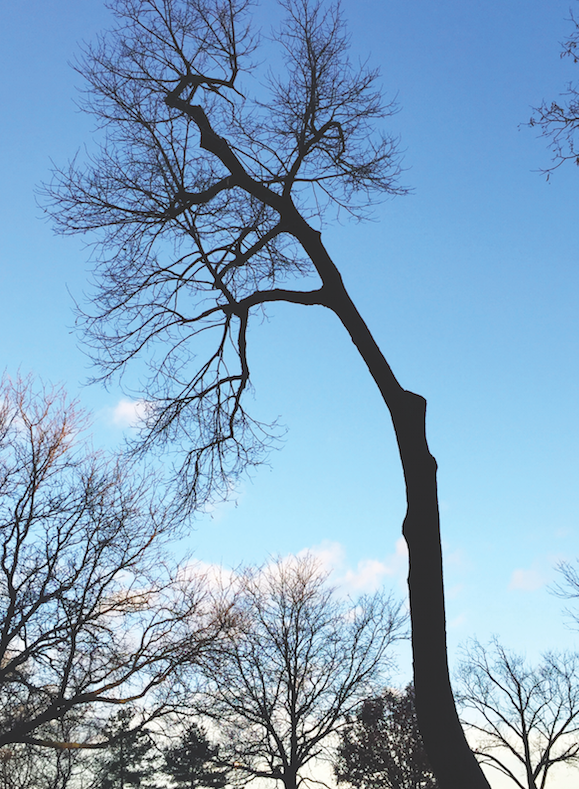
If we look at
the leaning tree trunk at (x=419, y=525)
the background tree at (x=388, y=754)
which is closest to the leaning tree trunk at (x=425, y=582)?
the leaning tree trunk at (x=419, y=525)

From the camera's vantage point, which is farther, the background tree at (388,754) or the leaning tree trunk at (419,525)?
the background tree at (388,754)

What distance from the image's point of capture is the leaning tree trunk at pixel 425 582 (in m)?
4.96

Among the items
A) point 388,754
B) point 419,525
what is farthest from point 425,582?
point 388,754

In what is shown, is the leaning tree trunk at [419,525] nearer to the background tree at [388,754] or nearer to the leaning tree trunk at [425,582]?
the leaning tree trunk at [425,582]

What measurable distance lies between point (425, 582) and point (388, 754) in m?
24.4

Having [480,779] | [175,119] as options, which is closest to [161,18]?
[175,119]

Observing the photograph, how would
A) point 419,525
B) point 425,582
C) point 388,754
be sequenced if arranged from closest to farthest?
1. point 425,582
2. point 419,525
3. point 388,754

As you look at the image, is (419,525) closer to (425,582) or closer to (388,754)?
(425,582)

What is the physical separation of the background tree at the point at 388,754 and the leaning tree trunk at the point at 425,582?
2101 centimetres

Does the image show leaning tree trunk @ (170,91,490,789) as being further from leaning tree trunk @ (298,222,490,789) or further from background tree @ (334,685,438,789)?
background tree @ (334,685,438,789)

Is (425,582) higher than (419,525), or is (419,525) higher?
(419,525)

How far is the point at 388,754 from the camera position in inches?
1025

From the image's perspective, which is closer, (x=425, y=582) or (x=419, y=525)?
(x=425, y=582)

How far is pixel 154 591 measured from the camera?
43.4 ft
